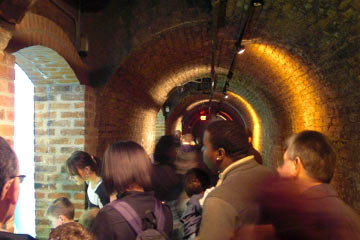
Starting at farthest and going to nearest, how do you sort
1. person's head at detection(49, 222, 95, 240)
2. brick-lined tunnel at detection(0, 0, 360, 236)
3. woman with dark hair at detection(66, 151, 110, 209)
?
1. brick-lined tunnel at detection(0, 0, 360, 236)
2. woman with dark hair at detection(66, 151, 110, 209)
3. person's head at detection(49, 222, 95, 240)

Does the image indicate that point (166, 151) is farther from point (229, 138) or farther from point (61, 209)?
point (229, 138)

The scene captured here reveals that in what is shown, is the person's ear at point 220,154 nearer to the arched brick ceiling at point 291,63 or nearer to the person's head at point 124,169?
Result: the person's head at point 124,169

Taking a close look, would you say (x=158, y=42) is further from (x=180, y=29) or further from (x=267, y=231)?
(x=267, y=231)

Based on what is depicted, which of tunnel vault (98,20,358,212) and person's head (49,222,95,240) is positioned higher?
tunnel vault (98,20,358,212)

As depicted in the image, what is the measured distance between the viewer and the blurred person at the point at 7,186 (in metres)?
1.27

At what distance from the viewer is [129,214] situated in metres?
1.95

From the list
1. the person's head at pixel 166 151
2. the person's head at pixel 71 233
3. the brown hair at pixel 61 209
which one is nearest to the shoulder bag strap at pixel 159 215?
the person's head at pixel 71 233

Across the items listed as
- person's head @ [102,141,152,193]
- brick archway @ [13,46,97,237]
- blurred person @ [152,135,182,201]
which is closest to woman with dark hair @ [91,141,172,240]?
person's head @ [102,141,152,193]

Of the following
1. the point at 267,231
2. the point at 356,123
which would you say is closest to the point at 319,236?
the point at 267,231

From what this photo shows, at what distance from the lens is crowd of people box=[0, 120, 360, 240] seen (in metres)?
1.40

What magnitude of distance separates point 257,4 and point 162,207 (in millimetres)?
3114

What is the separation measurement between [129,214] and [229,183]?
0.63 meters

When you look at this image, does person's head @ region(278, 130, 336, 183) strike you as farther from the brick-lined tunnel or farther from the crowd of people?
the brick-lined tunnel

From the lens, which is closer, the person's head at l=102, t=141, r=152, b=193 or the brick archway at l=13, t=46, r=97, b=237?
the person's head at l=102, t=141, r=152, b=193
